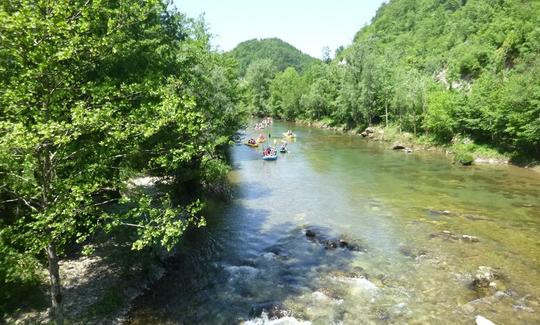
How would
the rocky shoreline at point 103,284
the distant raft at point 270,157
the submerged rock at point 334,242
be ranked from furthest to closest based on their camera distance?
the distant raft at point 270,157, the submerged rock at point 334,242, the rocky shoreline at point 103,284

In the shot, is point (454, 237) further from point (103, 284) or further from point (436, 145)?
point (436, 145)

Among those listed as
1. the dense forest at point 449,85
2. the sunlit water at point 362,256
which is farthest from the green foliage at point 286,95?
the sunlit water at point 362,256

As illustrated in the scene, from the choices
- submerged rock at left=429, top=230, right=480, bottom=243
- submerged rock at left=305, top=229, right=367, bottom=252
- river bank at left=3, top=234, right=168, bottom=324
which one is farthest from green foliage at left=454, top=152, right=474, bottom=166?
river bank at left=3, top=234, right=168, bottom=324

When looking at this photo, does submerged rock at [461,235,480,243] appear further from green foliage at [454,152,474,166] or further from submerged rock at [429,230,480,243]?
green foliage at [454,152,474,166]

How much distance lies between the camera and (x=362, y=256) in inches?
762

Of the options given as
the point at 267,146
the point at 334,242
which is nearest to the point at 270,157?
the point at 267,146

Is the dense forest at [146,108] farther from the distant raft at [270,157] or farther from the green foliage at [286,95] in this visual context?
the green foliage at [286,95]

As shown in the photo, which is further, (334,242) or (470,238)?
(470,238)

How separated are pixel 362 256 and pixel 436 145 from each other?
37.6 metres

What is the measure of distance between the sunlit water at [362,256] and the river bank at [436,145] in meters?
6.06

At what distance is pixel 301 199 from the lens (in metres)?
30.0

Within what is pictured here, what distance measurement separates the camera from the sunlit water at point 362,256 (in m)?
14.6

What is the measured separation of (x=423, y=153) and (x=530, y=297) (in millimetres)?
36471

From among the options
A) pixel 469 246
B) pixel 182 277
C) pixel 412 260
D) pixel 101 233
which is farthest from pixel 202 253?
pixel 469 246
